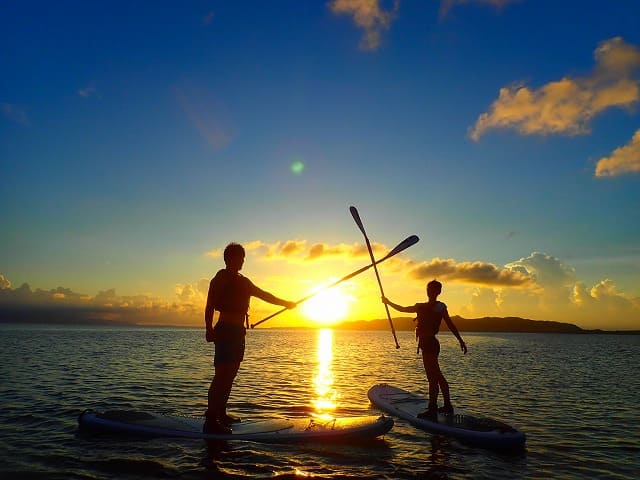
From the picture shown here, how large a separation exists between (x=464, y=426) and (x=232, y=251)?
669 centimetres

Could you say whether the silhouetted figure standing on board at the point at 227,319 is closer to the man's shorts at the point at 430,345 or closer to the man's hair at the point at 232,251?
the man's hair at the point at 232,251

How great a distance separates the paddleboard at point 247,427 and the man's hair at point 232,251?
3662mm

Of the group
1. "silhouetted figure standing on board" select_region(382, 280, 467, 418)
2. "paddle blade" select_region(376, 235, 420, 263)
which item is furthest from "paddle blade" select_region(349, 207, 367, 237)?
"silhouetted figure standing on board" select_region(382, 280, 467, 418)

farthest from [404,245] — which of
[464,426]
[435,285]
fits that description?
[464,426]

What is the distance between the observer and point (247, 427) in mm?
9516

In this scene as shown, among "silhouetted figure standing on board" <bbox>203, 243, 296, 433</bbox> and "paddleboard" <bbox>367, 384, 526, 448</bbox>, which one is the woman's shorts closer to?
"silhouetted figure standing on board" <bbox>203, 243, 296, 433</bbox>

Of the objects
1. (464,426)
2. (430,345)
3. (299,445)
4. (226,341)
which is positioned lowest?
(299,445)

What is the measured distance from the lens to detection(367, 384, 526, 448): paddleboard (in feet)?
30.9

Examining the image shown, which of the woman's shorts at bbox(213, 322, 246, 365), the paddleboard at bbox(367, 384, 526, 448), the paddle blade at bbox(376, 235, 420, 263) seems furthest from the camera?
the paddle blade at bbox(376, 235, 420, 263)

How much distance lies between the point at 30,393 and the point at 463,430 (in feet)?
49.8

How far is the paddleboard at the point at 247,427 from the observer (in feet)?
30.0

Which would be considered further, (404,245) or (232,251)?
(404,245)

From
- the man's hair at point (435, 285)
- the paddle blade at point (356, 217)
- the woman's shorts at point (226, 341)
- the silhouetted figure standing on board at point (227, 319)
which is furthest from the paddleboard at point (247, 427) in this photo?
the paddle blade at point (356, 217)

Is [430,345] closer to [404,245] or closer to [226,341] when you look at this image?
[404,245]
